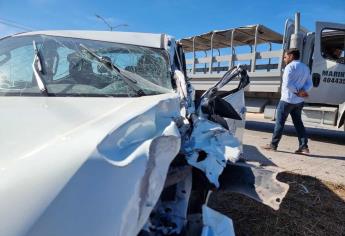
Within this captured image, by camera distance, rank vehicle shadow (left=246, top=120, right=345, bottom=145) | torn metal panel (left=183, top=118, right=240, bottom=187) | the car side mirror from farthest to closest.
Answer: vehicle shadow (left=246, top=120, right=345, bottom=145), the car side mirror, torn metal panel (left=183, top=118, right=240, bottom=187)

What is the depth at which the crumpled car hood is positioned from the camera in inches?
37.7

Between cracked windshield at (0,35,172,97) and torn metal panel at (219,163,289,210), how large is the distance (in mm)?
705

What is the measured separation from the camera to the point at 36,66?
2.21m

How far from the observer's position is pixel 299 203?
356 centimetres

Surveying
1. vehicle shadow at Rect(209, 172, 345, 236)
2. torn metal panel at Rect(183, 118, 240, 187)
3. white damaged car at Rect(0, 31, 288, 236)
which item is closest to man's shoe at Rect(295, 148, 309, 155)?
vehicle shadow at Rect(209, 172, 345, 236)

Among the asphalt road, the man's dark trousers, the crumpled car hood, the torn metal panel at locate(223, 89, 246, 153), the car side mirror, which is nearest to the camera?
the crumpled car hood

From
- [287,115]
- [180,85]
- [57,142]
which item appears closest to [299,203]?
[180,85]

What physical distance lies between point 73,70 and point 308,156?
471 cm

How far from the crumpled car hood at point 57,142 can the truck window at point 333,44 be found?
22.3 feet

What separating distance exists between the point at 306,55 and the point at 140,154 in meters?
7.27

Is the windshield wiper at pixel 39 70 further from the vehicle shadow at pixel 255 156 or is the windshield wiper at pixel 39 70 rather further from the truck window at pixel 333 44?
the truck window at pixel 333 44

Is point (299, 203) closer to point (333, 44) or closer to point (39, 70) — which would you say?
point (39, 70)

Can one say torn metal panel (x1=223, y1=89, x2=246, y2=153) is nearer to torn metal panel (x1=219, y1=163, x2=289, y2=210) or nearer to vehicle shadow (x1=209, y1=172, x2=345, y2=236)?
vehicle shadow (x1=209, y1=172, x2=345, y2=236)

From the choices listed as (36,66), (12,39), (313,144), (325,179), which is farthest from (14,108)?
(313,144)
